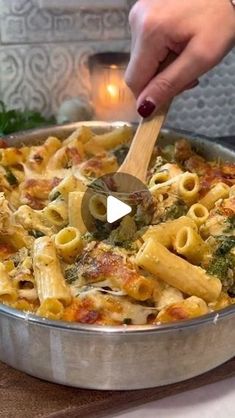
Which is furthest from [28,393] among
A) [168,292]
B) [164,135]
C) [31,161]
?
[164,135]

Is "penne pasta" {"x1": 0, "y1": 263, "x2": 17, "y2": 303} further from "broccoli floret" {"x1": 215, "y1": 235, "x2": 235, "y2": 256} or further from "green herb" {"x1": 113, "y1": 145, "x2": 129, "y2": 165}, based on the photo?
"green herb" {"x1": 113, "y1": 145, "x2": 129, "y2": 165}

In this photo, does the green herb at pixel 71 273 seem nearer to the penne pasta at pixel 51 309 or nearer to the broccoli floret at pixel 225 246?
the penne pasta at pixel 51 309

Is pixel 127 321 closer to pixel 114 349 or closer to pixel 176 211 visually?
pixel 114 349

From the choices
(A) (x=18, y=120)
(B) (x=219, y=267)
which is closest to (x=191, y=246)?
(B) (x=219, y=267)

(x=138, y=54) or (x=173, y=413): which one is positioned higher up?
(x=138, y=54)

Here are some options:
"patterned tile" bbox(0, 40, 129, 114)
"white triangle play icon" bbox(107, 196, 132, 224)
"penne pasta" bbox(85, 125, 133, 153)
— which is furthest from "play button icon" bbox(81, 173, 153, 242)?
"patterned tile" bbox(0, 40, 129, 114)

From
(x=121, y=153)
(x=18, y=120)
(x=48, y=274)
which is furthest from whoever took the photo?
(x=18, y=120)

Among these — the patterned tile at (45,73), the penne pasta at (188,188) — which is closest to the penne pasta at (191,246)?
the penne pasta at (188,188)

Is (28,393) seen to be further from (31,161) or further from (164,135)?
(164,135)
